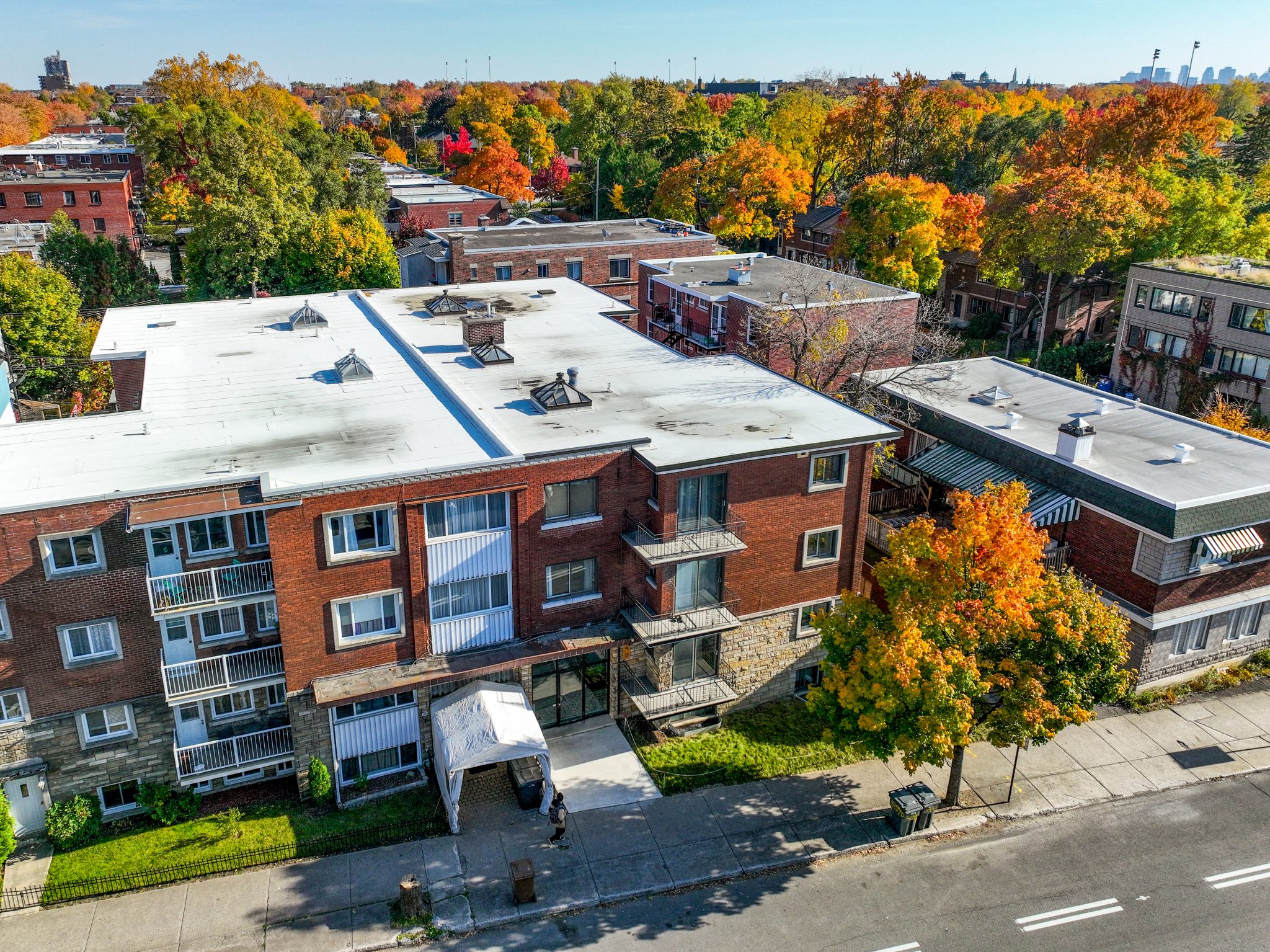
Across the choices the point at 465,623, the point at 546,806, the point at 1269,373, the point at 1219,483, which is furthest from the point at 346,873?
the point at 1269,373

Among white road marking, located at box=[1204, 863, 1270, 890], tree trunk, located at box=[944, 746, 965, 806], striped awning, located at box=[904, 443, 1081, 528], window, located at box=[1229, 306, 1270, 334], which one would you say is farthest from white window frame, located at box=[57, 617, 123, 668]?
window, located at box=[1229, 306, 1270, 334]

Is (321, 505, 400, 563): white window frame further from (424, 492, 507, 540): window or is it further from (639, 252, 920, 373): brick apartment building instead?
(639, 252, 920, 373): brick apartment building

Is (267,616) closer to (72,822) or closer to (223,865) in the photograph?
(223,865)

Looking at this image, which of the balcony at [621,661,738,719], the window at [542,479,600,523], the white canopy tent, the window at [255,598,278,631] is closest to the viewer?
the white canopy tent

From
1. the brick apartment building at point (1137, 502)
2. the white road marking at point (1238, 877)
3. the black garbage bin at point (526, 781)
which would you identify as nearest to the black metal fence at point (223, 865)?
the black garbage bin at point (526, 781)

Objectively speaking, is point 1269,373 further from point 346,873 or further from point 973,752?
point 346,873

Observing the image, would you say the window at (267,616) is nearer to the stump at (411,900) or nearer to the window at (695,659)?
the stump at (411,900)

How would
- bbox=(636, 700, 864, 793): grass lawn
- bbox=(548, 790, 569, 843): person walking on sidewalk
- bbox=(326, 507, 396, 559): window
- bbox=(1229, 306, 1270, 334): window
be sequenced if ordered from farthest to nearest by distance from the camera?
1. bbox=(1229, 306, 1270, 334): window
2. bbox=(636, 700, 864, 793): grass lawn
3. bbox=(548, 790, 569, 843): person walking on sidewalk
4. bbox=(326, 507, 396, 559): window
